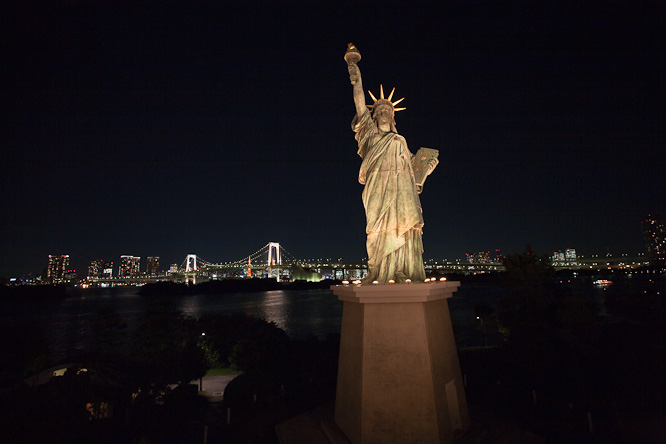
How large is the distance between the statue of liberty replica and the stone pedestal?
49cm

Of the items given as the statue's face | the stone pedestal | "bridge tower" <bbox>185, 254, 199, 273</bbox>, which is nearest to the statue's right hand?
the statue's face

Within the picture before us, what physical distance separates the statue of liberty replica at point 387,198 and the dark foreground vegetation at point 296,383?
2413 millimetres

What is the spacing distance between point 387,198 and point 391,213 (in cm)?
22

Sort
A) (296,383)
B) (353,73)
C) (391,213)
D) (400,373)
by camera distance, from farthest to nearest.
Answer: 1. (296,383)
2. (353,73)
3. (391,213)
4. (400,373)

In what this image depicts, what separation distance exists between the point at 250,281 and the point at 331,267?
651 inches

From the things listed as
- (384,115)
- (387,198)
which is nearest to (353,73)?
(384,115)

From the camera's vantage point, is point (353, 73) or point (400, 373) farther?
point (353, 73)

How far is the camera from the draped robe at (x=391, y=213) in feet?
16.0

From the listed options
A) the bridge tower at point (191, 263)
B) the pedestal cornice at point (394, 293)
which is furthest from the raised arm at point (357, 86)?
the bridge tower at point (191, 263)

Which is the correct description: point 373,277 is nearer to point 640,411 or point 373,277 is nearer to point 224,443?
point 224,443

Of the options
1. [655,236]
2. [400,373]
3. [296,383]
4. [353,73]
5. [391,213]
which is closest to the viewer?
[400,373]

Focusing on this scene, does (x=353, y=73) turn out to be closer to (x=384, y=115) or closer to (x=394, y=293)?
(x=384, y=115)

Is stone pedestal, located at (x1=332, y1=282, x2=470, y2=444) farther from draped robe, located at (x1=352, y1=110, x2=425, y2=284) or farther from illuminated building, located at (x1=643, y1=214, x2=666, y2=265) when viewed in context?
illuminated building, located at (x1=643, y1=214, x2=666, y2=265)

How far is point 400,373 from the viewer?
4.15 m
